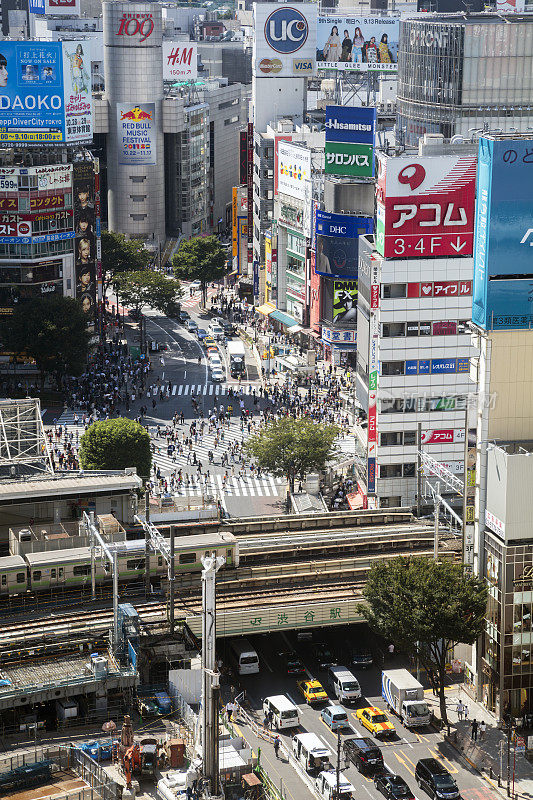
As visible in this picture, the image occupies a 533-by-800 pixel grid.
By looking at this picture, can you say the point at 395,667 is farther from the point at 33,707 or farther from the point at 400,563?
the point at 33,707

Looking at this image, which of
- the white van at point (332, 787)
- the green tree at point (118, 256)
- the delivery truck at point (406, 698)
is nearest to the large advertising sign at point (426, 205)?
the delivery truck at point (406, 698)

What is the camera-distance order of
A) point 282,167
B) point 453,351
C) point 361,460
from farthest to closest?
point 282,167
point 361,460
point 453,351

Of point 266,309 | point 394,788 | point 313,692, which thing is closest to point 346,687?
point 313,692

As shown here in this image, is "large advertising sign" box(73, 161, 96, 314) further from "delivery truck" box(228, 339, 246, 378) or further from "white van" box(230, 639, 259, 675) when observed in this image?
"white van" box(230, 639, 259, 675)

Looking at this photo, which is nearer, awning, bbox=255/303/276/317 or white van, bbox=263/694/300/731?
white van, bbox=263/694/300/731

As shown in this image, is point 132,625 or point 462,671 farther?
point 462,671

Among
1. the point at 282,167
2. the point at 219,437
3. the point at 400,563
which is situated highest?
the point at 282,167

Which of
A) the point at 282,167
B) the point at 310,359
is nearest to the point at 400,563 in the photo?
the point at 310,359

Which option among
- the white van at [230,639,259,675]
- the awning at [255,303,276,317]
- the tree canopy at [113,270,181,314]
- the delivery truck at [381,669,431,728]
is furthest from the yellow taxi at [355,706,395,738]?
the awning at [255,303,276,317]
